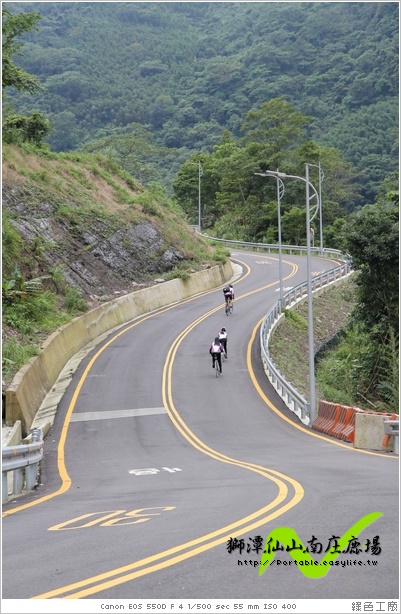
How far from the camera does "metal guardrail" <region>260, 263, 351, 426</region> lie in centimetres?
2916

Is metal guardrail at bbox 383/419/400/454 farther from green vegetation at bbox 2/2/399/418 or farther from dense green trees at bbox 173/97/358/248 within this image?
dense green trees at bbox 173/97/358/248

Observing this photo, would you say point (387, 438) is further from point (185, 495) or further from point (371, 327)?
point (371, 327)

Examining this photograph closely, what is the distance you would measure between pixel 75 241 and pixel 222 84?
11888cm

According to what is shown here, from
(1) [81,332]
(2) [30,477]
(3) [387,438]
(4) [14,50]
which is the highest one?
(4) [14,50]

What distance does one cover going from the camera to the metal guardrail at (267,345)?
29.2 metres

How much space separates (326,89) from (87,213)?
10862 centimetres

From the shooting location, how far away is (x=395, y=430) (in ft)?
63.7

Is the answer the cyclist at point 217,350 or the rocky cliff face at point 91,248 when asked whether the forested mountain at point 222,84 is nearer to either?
the rocky cliff face at point 91,248

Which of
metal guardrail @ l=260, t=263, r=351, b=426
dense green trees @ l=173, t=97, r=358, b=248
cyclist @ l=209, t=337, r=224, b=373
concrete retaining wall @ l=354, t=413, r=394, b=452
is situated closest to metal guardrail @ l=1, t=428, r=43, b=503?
concrete retaining wall @ l=354, t=413, r=394, b=452

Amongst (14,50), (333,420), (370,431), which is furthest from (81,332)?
(370,431)

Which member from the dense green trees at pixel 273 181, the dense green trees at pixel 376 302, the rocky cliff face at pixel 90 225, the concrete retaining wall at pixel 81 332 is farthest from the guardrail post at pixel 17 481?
the dense green trees at pixel 273 181

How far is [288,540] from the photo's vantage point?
905 centimetres

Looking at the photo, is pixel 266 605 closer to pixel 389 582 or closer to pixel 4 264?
pixel 389 582

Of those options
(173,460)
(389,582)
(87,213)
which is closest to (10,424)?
(173,460)
